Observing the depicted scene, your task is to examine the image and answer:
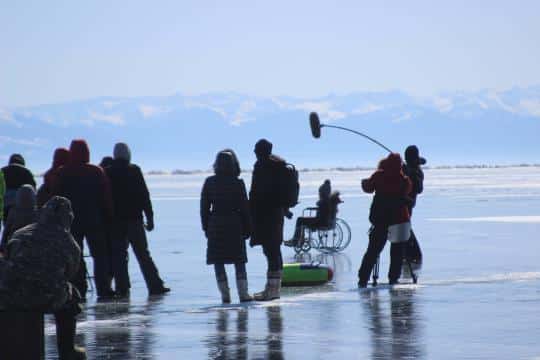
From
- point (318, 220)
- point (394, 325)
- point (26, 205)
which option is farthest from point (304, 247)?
point (26, 205)

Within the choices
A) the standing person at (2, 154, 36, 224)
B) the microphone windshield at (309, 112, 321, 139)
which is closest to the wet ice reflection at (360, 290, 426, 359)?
the standing person at (2, 154, 36, 224)

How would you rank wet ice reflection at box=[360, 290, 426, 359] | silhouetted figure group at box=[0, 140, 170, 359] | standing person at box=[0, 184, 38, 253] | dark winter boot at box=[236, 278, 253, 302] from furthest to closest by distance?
dark winter boot at box=[236, 278, 253, 302]
silhouetted figure group at box=[0, 140, 170, 359]
standing person at box=[0, 184, 38, 253]
wet ice reflection at box=[360, 290, 426, 359]

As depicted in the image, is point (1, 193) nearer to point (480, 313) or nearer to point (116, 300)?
point (116, 300)

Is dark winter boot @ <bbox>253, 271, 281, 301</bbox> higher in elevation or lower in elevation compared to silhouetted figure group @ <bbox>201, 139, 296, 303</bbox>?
lower

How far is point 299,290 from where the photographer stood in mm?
14555

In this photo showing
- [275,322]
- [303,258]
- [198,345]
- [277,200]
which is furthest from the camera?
[303,258]

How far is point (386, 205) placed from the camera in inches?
563

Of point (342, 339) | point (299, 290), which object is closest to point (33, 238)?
point (342, 339)

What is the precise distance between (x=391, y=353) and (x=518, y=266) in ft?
Answer: 26.9

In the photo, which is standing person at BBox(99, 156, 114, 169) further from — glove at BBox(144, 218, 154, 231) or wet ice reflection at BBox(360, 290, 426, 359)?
wet ice reflection at BBox(360, 290, 426, 359)

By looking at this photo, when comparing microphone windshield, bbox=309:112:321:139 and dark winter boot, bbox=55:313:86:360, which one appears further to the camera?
microphone windshield, bbox=309:112:321:139

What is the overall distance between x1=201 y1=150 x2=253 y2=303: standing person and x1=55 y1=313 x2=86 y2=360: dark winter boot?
4.52 meters

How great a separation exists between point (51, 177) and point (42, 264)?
19.8 ft

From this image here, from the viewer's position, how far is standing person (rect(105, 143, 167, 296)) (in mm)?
13906
